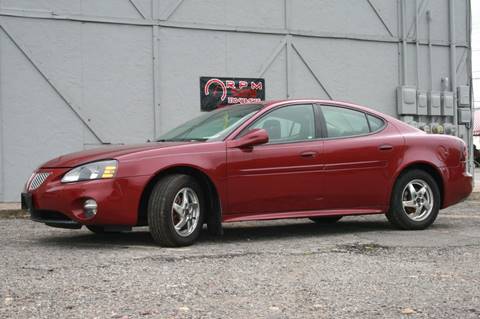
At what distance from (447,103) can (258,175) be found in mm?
10091

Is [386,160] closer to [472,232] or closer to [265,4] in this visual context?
[472,232]

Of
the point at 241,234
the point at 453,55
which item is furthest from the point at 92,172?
the point at 453,55

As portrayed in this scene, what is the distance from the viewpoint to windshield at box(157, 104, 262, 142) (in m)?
6.55

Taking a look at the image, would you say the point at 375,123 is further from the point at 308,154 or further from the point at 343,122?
the point at 308,154

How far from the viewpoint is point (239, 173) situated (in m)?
6.37

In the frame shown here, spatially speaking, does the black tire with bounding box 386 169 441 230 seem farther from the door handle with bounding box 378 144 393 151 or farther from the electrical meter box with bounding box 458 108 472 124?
the electrical meter box with bounding box 458 108 472 124

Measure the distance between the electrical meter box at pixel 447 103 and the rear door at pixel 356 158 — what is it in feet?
27.6

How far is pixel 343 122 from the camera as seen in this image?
7273mm

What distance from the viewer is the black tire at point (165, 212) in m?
5.86

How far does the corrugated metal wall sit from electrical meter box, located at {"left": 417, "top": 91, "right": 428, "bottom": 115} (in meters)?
0.29

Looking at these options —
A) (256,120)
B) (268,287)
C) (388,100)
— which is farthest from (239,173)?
(388,100)

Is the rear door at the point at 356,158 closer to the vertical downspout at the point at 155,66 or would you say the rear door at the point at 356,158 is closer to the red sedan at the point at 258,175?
the red sedan at the point at 258,175

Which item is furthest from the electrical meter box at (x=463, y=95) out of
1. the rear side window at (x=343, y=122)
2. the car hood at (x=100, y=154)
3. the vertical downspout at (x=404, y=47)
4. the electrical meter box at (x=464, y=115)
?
the car hood at (x=100, y=154)

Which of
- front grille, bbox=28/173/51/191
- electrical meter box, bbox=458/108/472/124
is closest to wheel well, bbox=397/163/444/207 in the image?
front grille, bbox=28/173/51/191
